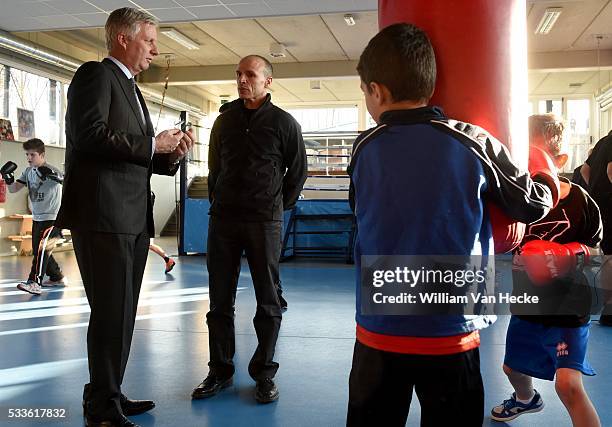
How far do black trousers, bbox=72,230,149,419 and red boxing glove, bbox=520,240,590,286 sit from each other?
1423 millimetres

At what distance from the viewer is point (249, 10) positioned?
8297 millimetres

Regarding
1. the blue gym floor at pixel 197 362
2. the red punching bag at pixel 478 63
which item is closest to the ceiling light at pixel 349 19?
the blue gym floor at pixel 197 362

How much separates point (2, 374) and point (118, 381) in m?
1.14

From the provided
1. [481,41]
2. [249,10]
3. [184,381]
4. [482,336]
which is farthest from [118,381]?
[249,10]

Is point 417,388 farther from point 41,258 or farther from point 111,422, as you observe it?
point 41,258

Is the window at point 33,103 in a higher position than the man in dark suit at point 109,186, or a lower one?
higher

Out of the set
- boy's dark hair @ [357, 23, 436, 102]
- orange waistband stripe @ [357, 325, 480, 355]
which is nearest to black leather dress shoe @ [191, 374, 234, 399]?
orange waistband stripe @ [357, 325, 480, 355]

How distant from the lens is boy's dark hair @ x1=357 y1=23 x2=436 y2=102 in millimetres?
1126

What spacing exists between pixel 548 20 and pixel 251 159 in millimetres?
8432

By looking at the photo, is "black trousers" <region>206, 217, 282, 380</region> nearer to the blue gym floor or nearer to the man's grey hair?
the blue gym floor

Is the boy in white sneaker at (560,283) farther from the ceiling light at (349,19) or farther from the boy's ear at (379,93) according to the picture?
the ceiling light at (349,19)

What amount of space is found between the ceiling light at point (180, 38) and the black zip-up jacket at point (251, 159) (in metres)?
8.09

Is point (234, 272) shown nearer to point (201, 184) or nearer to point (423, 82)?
point (423, 82)

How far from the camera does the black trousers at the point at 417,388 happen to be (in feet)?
3.78
